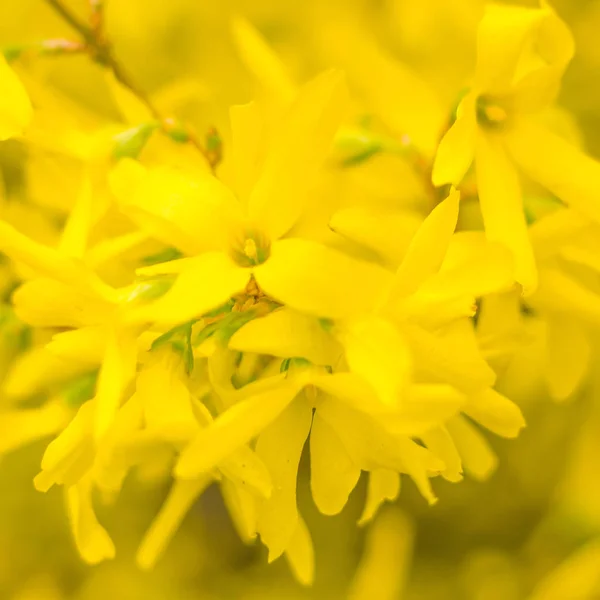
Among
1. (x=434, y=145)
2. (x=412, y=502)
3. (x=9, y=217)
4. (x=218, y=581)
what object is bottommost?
(x=218, y=581)

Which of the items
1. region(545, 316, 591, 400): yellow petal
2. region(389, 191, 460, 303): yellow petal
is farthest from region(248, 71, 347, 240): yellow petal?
region(545, 316, 591, 400): yellow petal

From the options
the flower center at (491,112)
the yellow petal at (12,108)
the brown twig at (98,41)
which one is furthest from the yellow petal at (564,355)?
the yellow petal at (12,108)

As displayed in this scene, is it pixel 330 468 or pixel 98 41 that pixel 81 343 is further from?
pixel 98 41

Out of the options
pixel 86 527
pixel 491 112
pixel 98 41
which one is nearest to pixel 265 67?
pixel 98 41

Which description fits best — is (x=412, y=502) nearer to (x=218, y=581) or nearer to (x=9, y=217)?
(x=218, y=581)

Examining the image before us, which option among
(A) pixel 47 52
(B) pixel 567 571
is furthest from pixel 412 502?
(A) pixel 47 52

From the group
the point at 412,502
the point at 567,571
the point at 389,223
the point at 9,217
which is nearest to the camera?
the point at 389,223
